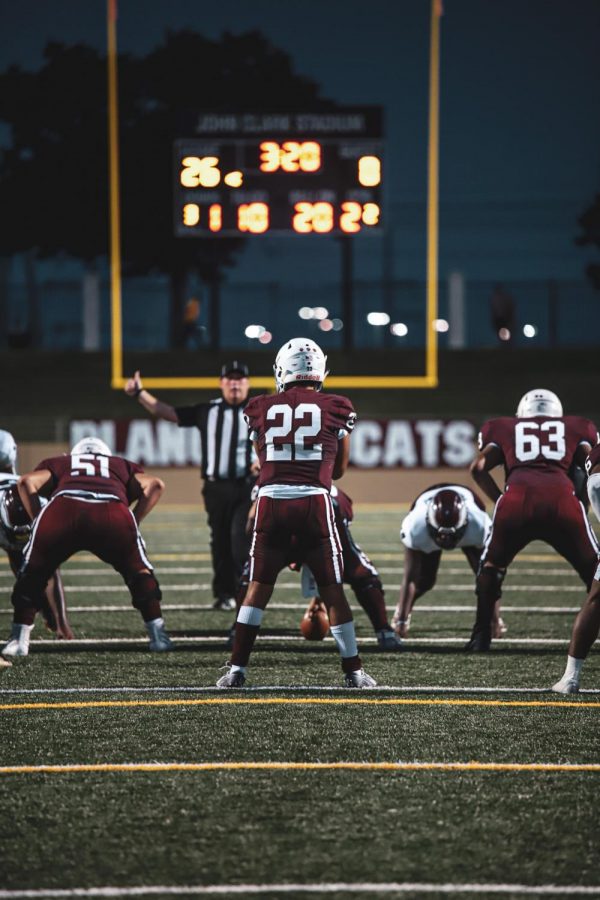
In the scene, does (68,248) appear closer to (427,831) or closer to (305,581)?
(305,581)

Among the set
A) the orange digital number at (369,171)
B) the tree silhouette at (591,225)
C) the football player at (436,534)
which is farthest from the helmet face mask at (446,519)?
the tree silhouette at (591,225)

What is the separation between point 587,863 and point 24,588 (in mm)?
3744

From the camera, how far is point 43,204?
103 feet

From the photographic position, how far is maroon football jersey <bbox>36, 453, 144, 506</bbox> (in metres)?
7.04

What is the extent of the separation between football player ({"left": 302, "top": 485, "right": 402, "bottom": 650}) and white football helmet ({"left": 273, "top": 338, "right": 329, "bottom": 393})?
983mm

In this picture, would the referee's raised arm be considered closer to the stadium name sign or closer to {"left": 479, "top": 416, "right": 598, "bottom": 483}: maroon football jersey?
{"left": 479, "top": 416, "right": 598, "bottom": 483}: maroon football jersey

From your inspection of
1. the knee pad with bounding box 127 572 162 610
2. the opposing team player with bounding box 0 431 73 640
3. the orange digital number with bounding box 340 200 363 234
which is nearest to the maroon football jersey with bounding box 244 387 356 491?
the knee pad with bounding box 127 572 162 610

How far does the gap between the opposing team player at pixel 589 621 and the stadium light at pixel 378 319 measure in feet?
85.8

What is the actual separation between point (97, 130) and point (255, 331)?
5393 millimetres

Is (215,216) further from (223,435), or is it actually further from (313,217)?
(223,435)

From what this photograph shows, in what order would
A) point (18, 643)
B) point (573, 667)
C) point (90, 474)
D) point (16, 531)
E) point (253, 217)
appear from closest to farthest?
point (573, 667) < point (18, 643) < point (90, 474) < point (16, 531) < point (253, 217)

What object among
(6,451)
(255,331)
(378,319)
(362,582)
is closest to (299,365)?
(362,582)

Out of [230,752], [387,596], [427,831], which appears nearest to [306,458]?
[230,752]

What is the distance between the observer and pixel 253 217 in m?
14.7
